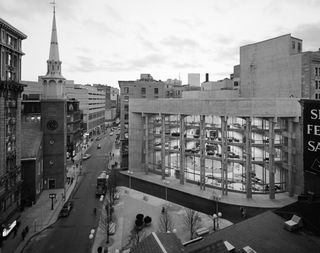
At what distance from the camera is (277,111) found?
38.2 metres

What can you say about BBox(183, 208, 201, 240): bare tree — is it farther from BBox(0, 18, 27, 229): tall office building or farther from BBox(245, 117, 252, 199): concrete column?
BBox(0, 18, 27, 229): tall office building

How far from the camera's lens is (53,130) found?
50.3 meters

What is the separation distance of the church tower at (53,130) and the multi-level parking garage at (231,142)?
1474 centimetres

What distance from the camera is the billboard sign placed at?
18359 mm

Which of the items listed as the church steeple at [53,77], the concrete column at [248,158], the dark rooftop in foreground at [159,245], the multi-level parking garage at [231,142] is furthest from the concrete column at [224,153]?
the church steeple at [53,77]

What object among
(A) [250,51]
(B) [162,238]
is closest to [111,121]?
(A) [250,51]

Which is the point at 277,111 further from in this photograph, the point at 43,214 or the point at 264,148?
the point at 43,214

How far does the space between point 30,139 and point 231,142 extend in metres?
36.1

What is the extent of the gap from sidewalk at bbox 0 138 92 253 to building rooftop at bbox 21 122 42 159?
26.3 ft

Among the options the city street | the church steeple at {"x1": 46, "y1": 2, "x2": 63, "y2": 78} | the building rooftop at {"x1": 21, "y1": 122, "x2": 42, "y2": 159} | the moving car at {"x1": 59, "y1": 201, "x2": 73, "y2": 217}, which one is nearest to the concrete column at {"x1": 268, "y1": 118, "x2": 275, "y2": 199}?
the city street

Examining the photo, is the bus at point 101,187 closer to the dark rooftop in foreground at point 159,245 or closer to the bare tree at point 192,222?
the bare tree at point 192,222

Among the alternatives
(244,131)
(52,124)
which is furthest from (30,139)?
(244,131)

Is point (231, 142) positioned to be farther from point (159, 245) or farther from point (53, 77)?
point (53, 77)

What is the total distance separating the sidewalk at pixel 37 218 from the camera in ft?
96.0
